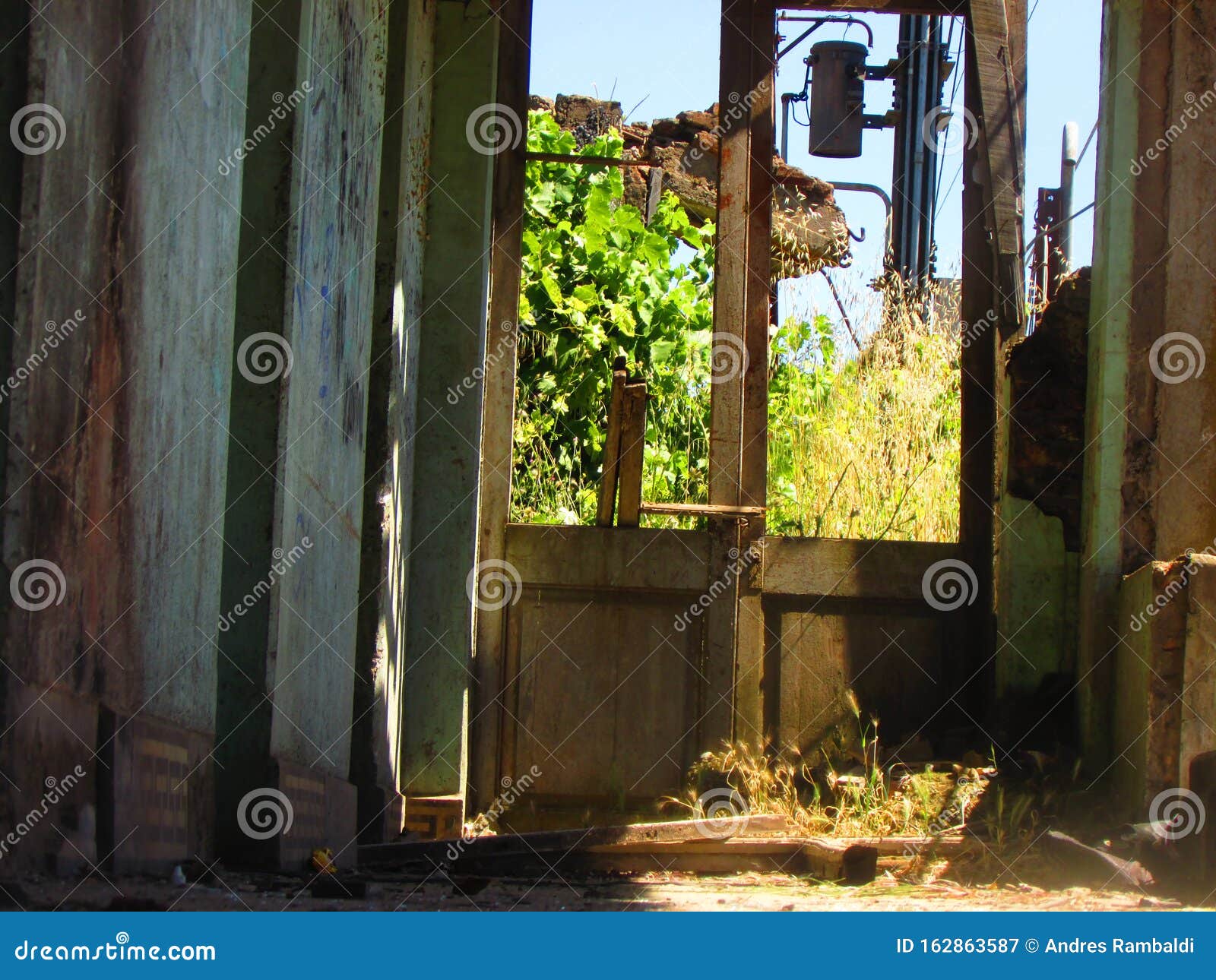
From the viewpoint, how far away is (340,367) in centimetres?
437

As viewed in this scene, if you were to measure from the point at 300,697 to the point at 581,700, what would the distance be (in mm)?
2119

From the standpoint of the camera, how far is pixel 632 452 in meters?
5.76

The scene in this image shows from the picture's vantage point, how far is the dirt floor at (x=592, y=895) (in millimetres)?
2785

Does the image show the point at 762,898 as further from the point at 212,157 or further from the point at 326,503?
the point at 212,157

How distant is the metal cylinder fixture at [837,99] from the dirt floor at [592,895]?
7329mm

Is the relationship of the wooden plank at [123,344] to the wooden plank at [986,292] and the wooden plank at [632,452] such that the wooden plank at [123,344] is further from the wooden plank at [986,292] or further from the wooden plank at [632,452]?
the wooden plank at [986,292]

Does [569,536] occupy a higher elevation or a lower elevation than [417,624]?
higher

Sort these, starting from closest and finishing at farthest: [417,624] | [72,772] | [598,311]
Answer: [72,772], [417,624], [598,311]

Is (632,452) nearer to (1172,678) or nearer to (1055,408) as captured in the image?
(1055,408)

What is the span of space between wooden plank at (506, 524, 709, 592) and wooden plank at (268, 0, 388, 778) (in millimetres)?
1271

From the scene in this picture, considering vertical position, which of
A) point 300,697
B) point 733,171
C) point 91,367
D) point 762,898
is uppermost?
point 733,171

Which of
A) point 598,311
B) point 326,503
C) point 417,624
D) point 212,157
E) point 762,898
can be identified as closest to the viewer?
point 212,157

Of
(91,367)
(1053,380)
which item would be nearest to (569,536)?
(1053,380)

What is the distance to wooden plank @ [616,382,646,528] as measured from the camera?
5703 millimetres
